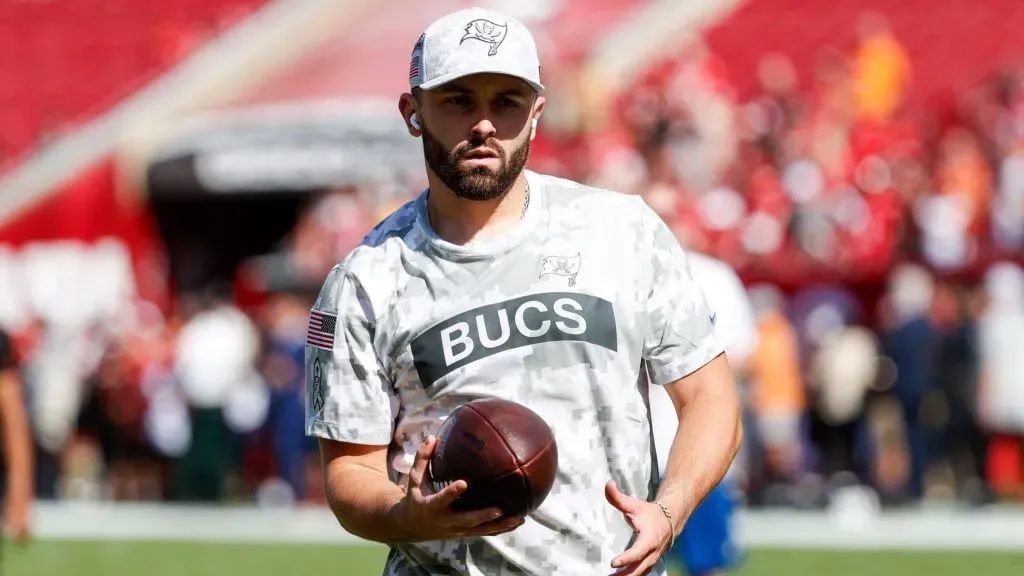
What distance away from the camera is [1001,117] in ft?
53.2

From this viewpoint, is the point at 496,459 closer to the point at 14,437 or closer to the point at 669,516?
the point at 669,516

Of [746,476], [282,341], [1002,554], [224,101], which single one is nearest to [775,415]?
[746,476]

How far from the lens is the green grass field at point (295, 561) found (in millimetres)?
10820

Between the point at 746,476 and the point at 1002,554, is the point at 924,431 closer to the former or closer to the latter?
A: the point at 746,476

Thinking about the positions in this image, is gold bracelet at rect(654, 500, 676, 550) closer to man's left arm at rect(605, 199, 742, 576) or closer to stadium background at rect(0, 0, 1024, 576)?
man's left arm at rect(605, 199, 742, 576)

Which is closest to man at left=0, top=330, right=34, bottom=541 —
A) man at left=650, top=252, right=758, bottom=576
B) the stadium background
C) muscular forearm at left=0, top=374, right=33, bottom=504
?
muscular forearm at left=0, top=374, right=33, bottom=504

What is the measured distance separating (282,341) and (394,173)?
13.6 feet

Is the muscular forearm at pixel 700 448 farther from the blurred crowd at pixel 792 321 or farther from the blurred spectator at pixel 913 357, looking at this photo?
the blurred spectator at pixel 913 357

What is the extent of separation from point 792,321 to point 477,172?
11.6 metres

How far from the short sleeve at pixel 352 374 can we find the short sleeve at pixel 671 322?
0.59 meters

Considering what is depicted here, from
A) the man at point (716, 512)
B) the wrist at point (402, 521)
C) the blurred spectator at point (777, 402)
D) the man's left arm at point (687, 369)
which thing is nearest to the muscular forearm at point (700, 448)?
the man's left arm at point (687, 369)

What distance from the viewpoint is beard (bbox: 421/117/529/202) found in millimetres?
3814

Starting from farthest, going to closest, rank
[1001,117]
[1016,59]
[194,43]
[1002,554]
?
1. [194,43]
2. [1016,59]
3. [1001,117]
4. [1002,554]

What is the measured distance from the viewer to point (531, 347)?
375 cm
